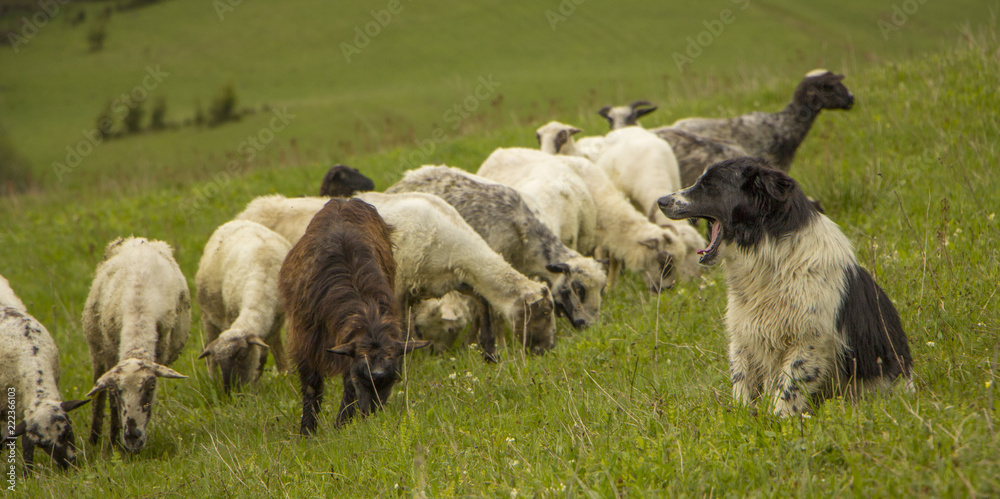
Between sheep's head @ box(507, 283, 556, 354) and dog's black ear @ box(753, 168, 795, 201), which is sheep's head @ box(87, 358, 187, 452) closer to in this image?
sheep's head @ box(507, 283, 556, 354)

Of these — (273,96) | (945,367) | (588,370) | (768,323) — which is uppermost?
(768,323)

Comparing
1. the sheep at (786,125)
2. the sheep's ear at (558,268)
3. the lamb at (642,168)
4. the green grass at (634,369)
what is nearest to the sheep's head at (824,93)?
the sheep at (786,125)

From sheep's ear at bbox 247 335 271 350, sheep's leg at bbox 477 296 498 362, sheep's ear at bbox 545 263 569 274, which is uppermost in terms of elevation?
sheep's ear at bbox 545 263 569 274

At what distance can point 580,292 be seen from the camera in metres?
6.92

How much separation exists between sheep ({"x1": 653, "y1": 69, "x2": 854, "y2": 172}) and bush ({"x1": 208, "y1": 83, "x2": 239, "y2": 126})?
2653cm

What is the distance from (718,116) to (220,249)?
30.6 ft

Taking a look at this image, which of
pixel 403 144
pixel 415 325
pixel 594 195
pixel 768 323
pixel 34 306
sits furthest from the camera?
pixel 403 144

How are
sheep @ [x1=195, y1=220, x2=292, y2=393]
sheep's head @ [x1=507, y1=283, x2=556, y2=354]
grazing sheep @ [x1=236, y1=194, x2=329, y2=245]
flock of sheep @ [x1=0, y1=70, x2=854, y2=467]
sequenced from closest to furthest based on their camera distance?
flock of sheep @ [x1=0, y1=70, x2=854, y2=467], sheep @ [x1=195, y1=220, x2=292, y2=393], sheep's head @ [x1=507, y1=283, x2=556, y2=354], grazing sheep @ [x1=236, y1=194, x2=329, y2=245]

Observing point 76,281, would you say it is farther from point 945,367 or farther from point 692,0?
point 692,0

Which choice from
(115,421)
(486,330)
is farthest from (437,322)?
(115,421)

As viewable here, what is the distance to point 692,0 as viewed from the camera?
132ft

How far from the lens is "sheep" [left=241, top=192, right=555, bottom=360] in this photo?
6.39 m

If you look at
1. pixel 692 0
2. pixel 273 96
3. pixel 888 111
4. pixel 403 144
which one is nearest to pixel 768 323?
pixel 888 111

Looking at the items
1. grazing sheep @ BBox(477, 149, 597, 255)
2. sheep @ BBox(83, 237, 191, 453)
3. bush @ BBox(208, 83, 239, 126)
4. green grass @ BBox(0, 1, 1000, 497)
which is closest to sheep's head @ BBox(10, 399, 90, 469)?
green grass @ BBox(0, 1, 1000, 497)
